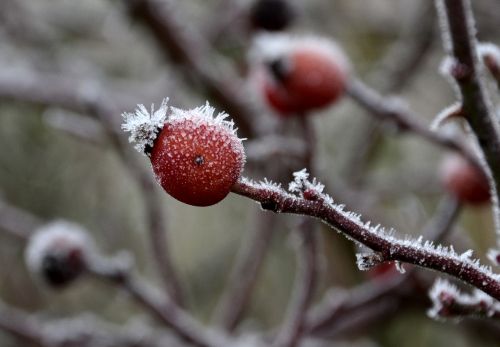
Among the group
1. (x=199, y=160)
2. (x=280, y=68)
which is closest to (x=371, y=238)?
(x=199, y=160)

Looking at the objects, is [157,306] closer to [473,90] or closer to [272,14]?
[473,90]

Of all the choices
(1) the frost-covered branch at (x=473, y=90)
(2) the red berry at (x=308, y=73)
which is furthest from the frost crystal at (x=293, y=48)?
(1) the frost-covered branch at (x=473, y=90)

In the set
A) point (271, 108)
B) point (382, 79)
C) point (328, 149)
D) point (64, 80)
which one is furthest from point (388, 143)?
point (271, 108)

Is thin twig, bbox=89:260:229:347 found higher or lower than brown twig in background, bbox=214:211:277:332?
lower

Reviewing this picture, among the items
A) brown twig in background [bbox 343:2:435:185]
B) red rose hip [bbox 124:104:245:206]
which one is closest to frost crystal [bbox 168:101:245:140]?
red rose hip [bbox 124:104:245:206]

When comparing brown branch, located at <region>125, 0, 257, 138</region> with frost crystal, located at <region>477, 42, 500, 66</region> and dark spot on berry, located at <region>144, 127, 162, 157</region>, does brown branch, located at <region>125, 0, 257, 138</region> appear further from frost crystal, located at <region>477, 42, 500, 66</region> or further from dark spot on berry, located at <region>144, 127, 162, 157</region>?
dark spot on berry, located at <region>144, 127, 162, 157</region>

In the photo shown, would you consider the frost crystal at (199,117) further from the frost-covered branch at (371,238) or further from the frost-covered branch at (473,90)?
the frost-covered branch at (473,90)

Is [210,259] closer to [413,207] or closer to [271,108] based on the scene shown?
[413,207]

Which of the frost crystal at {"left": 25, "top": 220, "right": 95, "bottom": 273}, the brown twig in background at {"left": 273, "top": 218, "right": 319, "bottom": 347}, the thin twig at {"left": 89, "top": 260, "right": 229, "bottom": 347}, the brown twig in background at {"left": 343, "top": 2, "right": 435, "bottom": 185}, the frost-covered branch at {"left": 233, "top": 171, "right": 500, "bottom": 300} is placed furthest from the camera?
the brown twig in background at {"left": 343, "top": 2, "right": 435, "bottom": 185}

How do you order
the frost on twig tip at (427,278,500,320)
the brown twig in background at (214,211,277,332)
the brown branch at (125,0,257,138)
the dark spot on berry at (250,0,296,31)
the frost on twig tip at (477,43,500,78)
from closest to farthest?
the frost on twig tip at (427,278,500,320), the frost on twig tip at (477,43,500,78), the brown twig in background at (214,211,277,332), the dark spot on berry at (250,0,296,31), the brown branch at (125,0,257,138)
